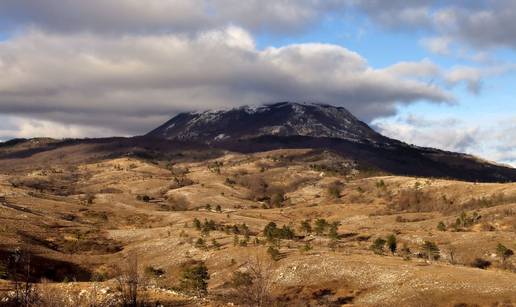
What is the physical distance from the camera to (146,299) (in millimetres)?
43656

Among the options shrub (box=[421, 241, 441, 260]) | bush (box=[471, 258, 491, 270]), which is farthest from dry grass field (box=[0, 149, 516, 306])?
shrub (box=[421, 241, 441, 260])

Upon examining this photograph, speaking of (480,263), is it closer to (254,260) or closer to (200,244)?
(254,260)

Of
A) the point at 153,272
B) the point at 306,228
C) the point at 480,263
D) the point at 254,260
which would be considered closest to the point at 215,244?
the point at 254,260

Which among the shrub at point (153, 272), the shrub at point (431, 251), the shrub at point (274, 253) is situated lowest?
the shrub at point (153, 272)

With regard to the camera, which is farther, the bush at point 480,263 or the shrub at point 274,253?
the bush at point 480,263

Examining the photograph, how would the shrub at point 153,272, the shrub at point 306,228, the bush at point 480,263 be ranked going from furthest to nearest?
the shrub at point 306,228 < the bush at point 480,263 < the shrub at point 153,272

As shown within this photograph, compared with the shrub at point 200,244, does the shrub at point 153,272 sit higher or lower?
lower

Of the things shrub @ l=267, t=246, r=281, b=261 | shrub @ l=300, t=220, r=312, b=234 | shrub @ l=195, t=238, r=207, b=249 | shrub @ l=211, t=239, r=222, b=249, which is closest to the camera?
shrub @ l=267, t=246, r=281, b=261

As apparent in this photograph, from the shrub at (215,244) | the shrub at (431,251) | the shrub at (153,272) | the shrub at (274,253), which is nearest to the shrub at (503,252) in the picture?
the shrub at (431,251)

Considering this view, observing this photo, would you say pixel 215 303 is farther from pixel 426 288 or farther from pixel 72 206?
pixel 72 206

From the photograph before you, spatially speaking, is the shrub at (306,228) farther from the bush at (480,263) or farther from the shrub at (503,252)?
the shrub at (503,252)

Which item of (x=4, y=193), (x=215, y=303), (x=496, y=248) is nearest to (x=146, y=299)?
(x=215, y=303)

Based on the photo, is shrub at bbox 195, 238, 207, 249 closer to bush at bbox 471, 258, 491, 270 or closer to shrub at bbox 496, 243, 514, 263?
bush at bbox 471, 258, 491, 270

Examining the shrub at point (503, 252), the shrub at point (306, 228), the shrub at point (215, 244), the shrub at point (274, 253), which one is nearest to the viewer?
the shrub at point (274, 253)
